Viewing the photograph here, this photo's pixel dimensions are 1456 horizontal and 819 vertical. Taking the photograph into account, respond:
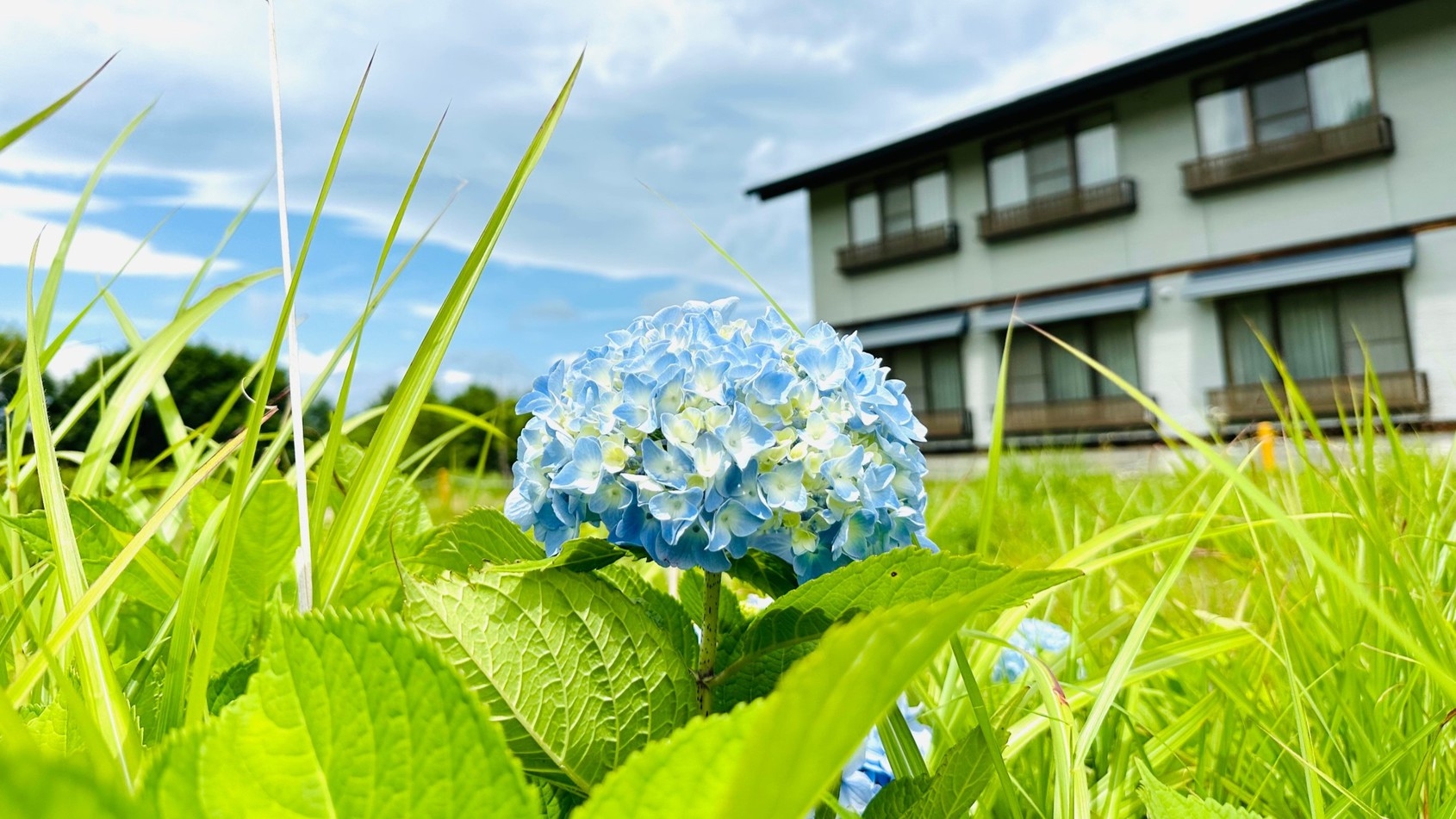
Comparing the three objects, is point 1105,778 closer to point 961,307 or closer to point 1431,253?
point 1431,253

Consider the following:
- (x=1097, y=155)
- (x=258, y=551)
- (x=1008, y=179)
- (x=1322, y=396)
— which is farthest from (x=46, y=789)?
(x=1008, y=179)

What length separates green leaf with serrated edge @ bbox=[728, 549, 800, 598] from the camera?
812 millimetres

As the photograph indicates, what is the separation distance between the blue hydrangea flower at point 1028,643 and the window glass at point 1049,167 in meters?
12.9

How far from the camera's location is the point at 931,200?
14484 millimetres

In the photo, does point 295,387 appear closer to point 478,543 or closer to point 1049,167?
point 478,543

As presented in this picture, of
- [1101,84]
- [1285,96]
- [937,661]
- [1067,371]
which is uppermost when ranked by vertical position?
[1101,84]

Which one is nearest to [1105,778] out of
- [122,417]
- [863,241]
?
[122,417]

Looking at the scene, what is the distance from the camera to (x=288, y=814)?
42cm

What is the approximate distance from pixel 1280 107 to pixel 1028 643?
12.8 m

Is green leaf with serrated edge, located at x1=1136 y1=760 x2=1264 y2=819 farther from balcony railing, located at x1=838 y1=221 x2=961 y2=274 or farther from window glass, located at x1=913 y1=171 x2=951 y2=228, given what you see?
window glass, located at x1=913 y1=171 x2=951 y2=228

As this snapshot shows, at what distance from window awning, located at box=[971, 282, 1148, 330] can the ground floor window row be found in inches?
16.3

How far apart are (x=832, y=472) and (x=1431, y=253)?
42.3ft

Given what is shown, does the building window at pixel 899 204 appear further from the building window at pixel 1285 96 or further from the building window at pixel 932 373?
the building window at pixel 1285 96

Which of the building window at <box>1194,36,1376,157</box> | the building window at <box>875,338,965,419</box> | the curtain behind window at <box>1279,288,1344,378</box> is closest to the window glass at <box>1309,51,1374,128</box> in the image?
the building window at <box>1194,36,1376,157</box>
